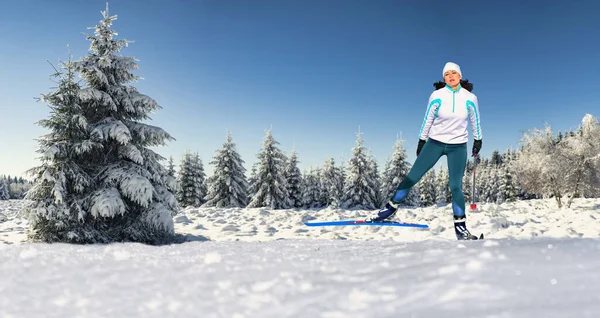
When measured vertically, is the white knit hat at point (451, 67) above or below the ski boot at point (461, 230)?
above

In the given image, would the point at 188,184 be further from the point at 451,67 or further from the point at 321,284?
the point at 321,284

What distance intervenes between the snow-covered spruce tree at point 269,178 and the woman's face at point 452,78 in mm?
23835

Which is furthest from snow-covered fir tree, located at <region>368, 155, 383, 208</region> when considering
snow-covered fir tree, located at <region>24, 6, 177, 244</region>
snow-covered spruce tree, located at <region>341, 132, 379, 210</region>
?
snow-covered fir tree, located at <region>24, 6, 177, 244</region>

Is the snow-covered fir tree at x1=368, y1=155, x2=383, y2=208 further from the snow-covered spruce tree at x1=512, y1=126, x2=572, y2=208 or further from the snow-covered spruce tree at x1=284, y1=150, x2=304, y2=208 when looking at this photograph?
the snow-covered spruce tree at x1=512, y1=126, x2=572, y2=208

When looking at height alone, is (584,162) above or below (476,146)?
above

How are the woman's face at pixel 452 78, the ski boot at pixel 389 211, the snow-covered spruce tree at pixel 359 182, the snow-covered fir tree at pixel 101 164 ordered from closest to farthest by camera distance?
the woman's face at pixel 452 78
the ski boot at pixel 389 211
the snow-covered fir tree at pixel 101 164
the snow-covered spruce tree at pixel 359 182

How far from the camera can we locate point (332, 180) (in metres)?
38.2

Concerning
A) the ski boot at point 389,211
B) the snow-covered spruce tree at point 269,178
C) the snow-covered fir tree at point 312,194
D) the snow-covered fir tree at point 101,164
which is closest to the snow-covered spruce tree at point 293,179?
the snow-covered fir tree at point 312,194

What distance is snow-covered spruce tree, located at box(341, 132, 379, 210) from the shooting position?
2903 cm

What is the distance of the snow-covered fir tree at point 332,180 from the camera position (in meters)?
37.2

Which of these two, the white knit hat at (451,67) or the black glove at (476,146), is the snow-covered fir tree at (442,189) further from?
the white knit hat at (451,67)

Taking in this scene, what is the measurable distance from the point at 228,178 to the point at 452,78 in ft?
83.5

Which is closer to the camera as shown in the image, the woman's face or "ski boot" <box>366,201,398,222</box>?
the woman's face

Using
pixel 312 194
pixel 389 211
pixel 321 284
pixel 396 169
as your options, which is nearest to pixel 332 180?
pixel 312 194
